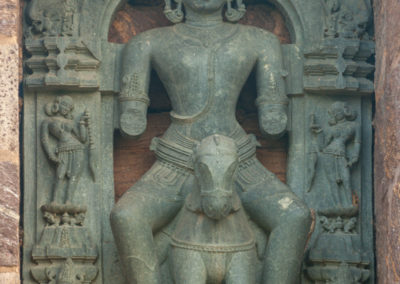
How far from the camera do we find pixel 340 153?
434 inches

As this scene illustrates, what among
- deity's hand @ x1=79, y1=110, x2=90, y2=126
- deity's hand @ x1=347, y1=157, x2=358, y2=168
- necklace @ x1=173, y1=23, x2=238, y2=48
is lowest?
deity's hand @ x1=347, y1=157, x2=358, y2=168

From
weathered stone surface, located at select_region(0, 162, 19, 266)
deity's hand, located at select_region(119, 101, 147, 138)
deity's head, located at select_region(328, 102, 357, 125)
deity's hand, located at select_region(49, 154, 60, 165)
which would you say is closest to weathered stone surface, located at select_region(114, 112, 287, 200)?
deity's hand, located at select_region(119, 101, 147, 138)

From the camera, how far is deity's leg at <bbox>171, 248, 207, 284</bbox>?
10.3 meters

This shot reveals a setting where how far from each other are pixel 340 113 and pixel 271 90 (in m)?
0.54

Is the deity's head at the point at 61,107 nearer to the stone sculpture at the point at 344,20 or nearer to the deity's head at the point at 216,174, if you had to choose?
the deity's head at the point at 216,174

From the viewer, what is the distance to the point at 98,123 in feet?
36.6

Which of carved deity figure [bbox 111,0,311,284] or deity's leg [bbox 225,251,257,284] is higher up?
carved deity figure [bbox 111,0,311,284]

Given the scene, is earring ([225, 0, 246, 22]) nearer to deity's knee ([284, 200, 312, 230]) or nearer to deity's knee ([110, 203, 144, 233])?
deity's knee ([284, 200, 312, 230])

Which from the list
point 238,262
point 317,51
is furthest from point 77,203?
point 317,51

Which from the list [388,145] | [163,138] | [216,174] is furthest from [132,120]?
[388,145]

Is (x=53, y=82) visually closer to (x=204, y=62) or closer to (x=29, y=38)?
(x=29, y=38)

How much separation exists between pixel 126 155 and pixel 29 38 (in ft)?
3.69

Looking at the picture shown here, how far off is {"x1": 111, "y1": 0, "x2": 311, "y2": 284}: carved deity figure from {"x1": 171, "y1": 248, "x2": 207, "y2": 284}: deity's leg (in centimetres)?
15

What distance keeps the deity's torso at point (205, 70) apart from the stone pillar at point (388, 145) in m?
1.03
